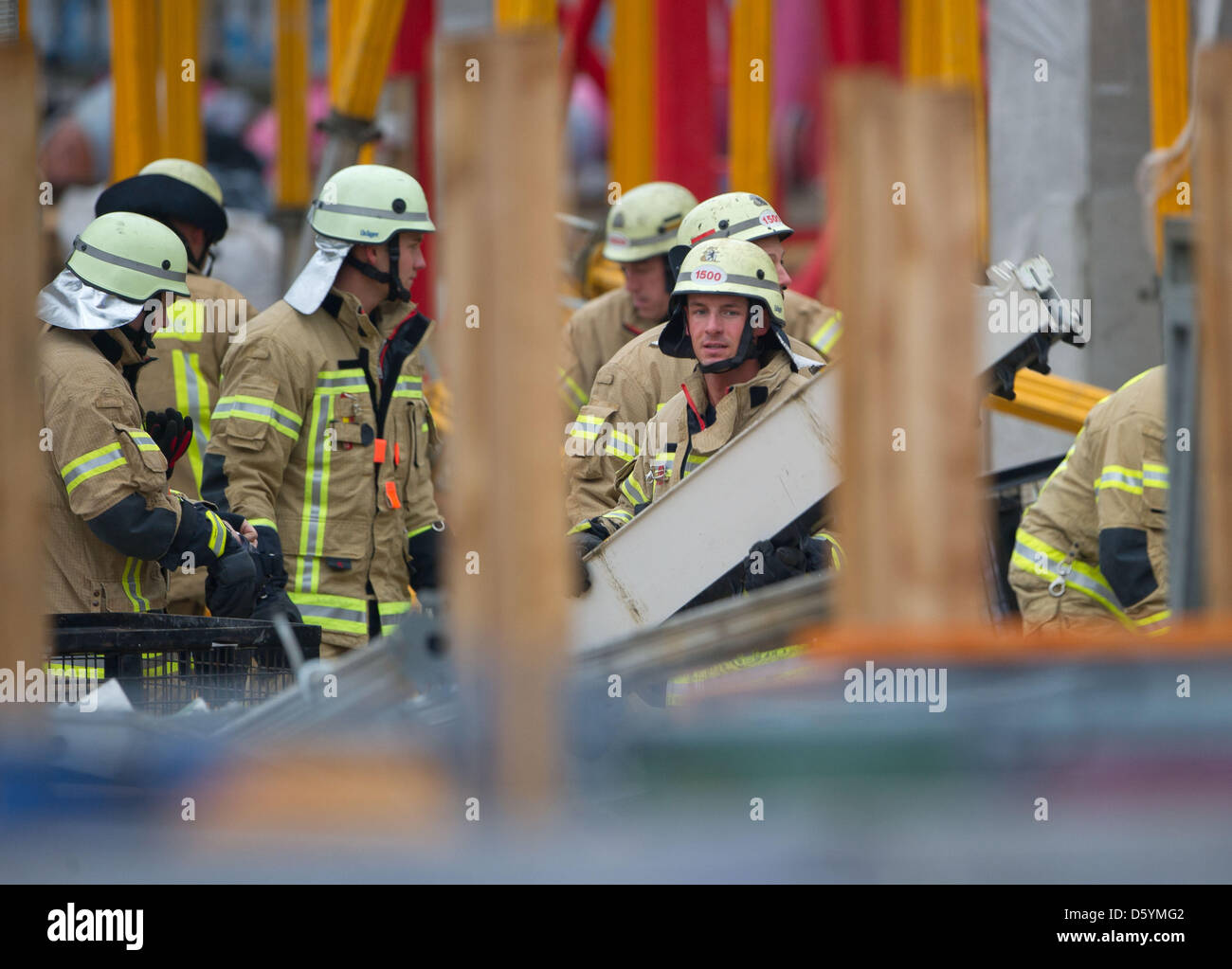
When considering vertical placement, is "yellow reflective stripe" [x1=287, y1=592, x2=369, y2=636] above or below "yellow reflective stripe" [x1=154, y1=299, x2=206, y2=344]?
below

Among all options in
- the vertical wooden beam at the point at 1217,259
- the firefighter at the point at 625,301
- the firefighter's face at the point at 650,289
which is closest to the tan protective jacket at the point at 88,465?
the firefighter at the point at 625,301

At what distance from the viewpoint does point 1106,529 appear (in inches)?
241

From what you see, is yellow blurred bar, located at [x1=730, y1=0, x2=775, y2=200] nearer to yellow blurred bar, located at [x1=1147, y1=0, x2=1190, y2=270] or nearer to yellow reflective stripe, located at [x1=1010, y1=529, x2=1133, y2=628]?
yellow blurred bar, located at [x1=1147, y1=0, x2=1190, y2=270]

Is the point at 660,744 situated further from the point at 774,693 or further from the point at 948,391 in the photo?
the point at 948,391

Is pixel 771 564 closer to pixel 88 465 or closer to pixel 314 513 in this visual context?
pixel 314 513

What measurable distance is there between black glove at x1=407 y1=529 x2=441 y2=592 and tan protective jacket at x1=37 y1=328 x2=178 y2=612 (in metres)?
1.08

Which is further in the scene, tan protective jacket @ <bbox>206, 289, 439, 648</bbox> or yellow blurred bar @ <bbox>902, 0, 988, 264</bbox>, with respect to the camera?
yellow blurred bar @ <bbox>902, 0, 988, 264</bbox>

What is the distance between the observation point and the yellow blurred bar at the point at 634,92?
1100 centimetres

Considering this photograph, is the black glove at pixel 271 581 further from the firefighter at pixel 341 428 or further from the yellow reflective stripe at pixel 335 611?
the yellow reflective stripe at pixel 335 611

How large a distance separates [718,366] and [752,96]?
4.83m

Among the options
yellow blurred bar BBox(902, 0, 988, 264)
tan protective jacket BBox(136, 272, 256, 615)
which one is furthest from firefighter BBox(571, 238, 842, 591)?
yellow blurred bar BBox(902, 0, 988, 264)

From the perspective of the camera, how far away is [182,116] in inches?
443

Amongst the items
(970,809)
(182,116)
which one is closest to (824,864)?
(970,809)

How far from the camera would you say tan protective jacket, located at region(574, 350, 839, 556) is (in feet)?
19.9
